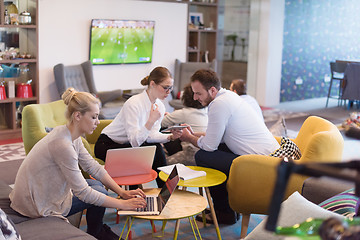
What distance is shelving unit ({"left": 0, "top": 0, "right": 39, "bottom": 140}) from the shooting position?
690 centimetres

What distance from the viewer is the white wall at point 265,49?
34.0 ft

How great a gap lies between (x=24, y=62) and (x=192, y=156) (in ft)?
11.8

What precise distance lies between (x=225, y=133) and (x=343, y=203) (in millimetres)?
1454

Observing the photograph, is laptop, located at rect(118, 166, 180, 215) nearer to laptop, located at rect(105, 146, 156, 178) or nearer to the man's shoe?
the man's shoe

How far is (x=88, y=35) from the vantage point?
7664mm

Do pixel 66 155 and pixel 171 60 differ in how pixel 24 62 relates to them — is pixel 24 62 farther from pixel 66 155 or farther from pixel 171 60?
pixel 66 155

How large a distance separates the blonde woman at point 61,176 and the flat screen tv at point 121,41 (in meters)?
4.92

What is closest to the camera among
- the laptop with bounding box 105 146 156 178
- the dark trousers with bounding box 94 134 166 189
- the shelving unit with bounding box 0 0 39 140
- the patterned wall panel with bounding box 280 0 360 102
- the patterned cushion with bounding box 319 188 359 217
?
the patterned cushion with bounding box 319 188 359 217

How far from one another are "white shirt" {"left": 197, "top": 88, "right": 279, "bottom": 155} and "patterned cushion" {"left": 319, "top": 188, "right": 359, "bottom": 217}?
1141 millimetres

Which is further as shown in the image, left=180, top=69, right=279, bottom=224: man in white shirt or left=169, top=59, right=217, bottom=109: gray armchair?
left=169, top=59, right=217, bottom=109: gray armchair

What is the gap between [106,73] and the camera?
8039 mm

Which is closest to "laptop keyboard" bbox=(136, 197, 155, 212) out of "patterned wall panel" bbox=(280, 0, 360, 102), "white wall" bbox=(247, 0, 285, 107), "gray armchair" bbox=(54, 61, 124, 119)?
"gray armchair" bbox=(54, 61, 124, 119)

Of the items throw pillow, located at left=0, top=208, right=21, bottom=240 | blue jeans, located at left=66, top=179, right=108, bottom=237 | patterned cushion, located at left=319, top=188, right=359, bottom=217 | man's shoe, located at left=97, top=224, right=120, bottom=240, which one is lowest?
man's shoe, located at left=97, top=224, right=120, bottom=240

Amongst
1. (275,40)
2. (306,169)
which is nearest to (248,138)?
(306,169)
